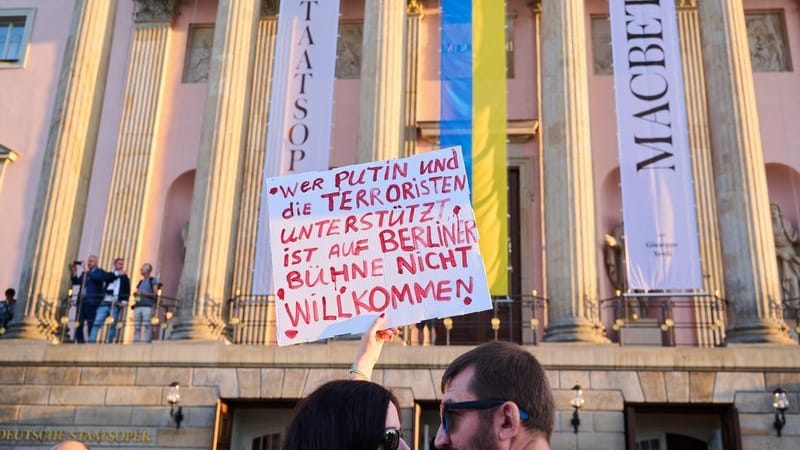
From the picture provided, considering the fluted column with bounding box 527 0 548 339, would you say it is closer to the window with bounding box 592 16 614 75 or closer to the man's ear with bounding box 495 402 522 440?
the window with bounding box 592 16 614 75

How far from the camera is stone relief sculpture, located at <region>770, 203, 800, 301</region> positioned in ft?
63.5

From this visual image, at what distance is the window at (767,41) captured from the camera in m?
21.4

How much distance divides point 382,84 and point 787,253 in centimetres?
1025

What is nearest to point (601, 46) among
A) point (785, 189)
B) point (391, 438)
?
point (785, 189)

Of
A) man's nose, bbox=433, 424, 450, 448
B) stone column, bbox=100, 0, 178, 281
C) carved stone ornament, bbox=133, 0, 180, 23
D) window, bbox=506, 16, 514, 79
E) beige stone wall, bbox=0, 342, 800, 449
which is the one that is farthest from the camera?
carved stone ornament, bbox=133, 0, 180, 23

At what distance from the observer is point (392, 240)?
616 centimetres

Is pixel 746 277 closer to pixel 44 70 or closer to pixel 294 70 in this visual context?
pixel 294 70

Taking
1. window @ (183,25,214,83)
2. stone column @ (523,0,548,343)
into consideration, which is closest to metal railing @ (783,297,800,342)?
stone column @ (523,0,548,343)

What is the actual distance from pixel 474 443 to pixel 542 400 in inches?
10.7

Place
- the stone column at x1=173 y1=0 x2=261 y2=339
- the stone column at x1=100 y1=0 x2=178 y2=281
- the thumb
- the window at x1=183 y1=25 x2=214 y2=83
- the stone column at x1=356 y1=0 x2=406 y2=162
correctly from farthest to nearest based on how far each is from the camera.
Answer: the window at x1=183 y1=25 x2=214 y2=83 → the stone column at x1=100 y1=0 x2=178 y2=281 → the stone column at x1=356 y1=0 x2=406 y2=162 → the stone column at x1=173 y1=0 x2=261 y2=339 → the thumb

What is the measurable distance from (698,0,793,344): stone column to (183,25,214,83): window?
12.9 m

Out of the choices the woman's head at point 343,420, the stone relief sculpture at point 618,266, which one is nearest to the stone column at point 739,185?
the stone relief sculpture at point 618,266

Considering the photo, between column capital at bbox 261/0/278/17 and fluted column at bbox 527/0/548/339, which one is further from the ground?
column capital at bbox 261/0/278/17

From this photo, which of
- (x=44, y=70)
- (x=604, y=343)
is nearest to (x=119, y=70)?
(x=44, y=70)
